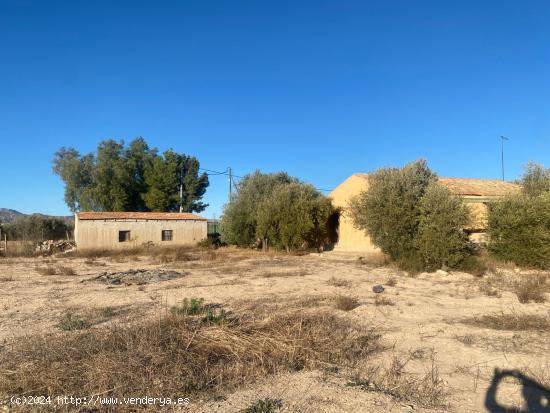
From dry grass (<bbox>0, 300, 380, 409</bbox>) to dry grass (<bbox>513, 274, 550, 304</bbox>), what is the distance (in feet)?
17.7

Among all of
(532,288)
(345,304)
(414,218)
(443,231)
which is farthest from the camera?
(414,218)

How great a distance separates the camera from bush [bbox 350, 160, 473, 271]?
1573cm

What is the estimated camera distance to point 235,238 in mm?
29719

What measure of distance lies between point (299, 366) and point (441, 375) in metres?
1.78

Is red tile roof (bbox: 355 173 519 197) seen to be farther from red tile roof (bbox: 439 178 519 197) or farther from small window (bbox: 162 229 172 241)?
small window (bbox: 162 229 172 241)

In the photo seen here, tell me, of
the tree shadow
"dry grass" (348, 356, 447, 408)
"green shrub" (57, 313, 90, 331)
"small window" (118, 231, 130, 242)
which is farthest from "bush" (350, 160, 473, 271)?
"small window" (118, 231, 130, 242)

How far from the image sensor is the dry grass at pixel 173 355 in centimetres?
441

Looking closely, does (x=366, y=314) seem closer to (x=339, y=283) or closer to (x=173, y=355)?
(x=339, y=283)

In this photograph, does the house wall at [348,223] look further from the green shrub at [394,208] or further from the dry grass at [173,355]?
the dry grass at [173,355]

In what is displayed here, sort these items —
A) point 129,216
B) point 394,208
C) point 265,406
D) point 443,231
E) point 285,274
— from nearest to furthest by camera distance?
point 265,406 → point 443,231 → point 285,274 → point 394,208 → point 129,216

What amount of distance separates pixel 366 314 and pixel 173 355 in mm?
4709

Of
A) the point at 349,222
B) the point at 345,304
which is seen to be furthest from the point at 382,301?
the point at 349,222

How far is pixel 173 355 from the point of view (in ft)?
17.0

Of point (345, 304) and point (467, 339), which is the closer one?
point (467, 339)
